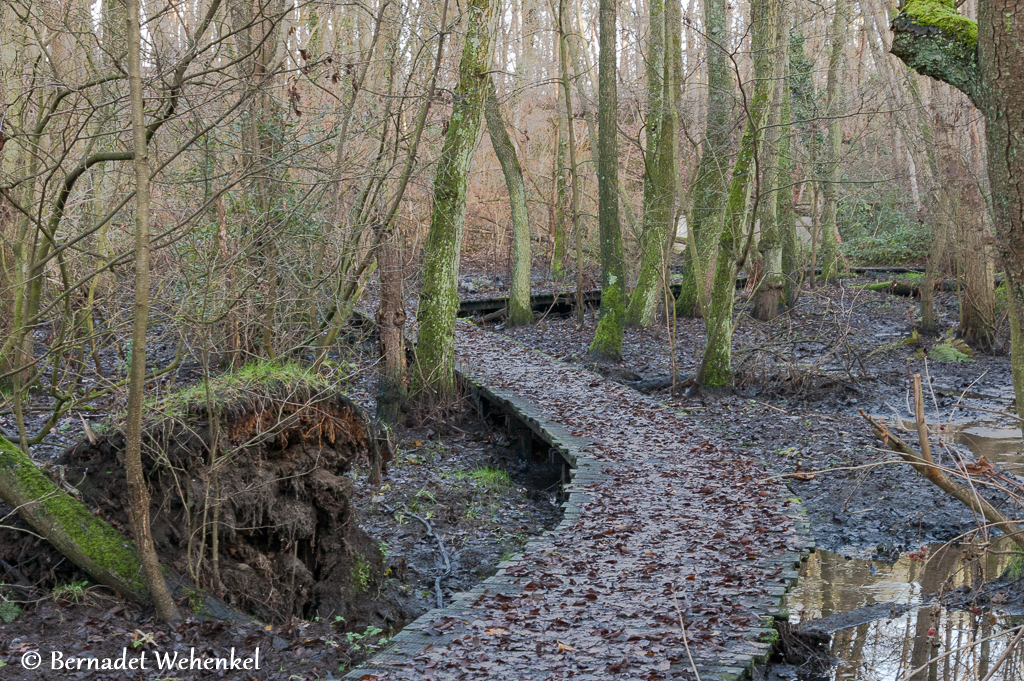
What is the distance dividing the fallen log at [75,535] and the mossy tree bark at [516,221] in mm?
12721

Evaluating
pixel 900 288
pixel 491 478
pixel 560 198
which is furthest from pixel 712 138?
pixel 491 478

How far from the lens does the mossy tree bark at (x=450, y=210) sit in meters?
10.3

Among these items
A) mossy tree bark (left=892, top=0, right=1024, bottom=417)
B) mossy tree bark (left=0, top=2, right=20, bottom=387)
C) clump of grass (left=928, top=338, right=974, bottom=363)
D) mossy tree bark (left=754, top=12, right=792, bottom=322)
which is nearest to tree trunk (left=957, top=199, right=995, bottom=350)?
clump of grass (left=928, top=338, right=974, bottom=363)

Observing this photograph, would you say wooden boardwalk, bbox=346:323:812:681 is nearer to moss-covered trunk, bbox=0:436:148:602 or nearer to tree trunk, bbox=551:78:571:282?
moss-covered trunk, bbox=0:436:148:602

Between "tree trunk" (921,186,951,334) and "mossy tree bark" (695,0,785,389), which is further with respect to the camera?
"tree trunk" (921,186,951,334)

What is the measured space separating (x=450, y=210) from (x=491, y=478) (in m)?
3.49

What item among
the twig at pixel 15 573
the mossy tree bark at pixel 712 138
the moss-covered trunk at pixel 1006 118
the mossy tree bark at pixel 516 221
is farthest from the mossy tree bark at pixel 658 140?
the twig at pixel 15 573

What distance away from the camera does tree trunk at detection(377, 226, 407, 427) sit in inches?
380

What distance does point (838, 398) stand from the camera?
11.7m

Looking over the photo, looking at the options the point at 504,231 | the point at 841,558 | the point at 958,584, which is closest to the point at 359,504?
the point at 841,558

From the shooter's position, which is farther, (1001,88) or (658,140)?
(658,140)

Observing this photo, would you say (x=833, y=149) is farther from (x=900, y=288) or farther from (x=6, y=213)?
(x=6, y=213)

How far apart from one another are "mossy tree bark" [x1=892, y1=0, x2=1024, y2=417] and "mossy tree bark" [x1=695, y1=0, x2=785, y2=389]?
5.74 meters

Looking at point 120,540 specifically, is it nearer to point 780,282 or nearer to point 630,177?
point 780,282
